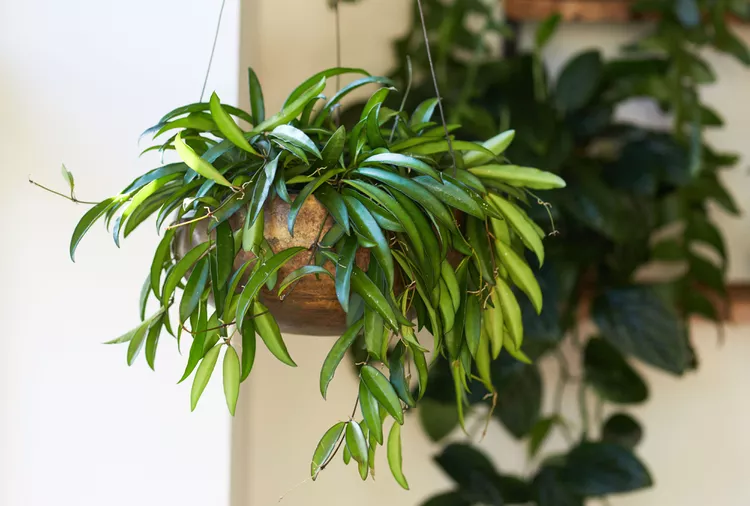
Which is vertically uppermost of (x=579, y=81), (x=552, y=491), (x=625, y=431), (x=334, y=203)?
(x=579, y=81)

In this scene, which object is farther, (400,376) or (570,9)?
(570,9)

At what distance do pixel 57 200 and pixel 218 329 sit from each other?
1.59 ft

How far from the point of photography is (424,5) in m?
1.50

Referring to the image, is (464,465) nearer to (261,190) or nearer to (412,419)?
(412,419)

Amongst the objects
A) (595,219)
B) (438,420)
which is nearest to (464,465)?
(438,420)

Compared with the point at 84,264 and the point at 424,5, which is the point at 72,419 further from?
the point at 424,5

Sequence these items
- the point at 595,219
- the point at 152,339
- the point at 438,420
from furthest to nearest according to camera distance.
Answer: the point at 438,420, the point at 595,219, the point at 152,339

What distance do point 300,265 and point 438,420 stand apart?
91 cm

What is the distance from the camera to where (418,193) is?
59 centimetres

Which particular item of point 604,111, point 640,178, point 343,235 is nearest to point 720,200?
point 640,178

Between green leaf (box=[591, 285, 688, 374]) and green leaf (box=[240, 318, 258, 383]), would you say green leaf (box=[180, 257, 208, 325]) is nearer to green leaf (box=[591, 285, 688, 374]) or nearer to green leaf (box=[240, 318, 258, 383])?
green leaf (box=[240, 318, 258, 383])

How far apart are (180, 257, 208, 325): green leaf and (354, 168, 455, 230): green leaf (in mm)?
184

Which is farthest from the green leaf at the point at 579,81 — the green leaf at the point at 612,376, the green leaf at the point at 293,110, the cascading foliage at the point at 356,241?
the green leaf at the point at 293,110

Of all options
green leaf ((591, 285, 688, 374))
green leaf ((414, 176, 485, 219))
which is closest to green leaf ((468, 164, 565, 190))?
green leaf ((414, 176, 485, 219))
